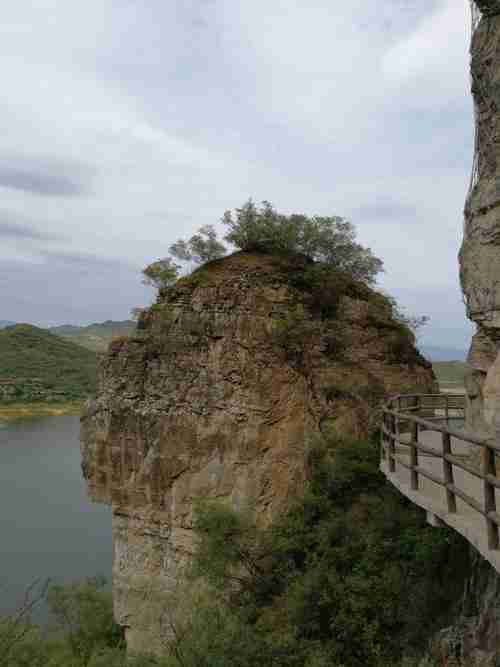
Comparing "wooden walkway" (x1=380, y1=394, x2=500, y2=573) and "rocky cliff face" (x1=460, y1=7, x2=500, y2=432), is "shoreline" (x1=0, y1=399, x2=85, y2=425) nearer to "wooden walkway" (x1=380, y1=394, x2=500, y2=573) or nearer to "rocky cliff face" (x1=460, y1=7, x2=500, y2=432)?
"wooden walkway" (x1=380, y1=394, x2=500, y2=573)

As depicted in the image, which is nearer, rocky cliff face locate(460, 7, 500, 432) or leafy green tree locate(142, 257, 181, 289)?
rocky cliff face locate(460, 7, 500, 432)

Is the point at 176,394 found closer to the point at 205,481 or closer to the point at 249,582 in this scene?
the point at 205,481

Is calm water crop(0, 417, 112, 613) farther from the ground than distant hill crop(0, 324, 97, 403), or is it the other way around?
distant hill crop(0, 324, 97, 403)

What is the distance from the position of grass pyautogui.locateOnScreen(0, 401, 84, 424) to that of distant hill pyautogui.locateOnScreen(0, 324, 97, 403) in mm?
2168

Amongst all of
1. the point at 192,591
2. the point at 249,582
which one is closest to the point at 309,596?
the point at 249,582

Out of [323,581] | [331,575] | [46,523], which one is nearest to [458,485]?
[331,575]

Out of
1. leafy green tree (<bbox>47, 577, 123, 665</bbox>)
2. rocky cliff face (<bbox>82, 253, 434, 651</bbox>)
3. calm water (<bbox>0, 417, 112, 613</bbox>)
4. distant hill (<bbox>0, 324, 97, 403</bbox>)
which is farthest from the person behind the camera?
distant hill (<bbox>0, 324, 97, 403</bbox>)

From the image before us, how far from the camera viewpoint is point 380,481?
13.6 metres

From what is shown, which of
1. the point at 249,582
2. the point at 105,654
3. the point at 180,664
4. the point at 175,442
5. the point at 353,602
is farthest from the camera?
the point at 105,654

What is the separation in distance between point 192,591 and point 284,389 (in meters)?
6.15

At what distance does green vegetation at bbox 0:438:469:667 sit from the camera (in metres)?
10.7

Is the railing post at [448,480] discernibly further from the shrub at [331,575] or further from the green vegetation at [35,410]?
the green vegetation at [35,410]

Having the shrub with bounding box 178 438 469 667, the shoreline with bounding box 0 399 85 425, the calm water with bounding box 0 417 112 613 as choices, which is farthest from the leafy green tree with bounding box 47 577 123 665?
the shoreline with bounding box 0 399 85 425

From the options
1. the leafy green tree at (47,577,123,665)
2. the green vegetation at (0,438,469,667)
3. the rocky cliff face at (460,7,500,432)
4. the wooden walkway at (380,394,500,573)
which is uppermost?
the rocky cliff face at (460,7,500,432)
